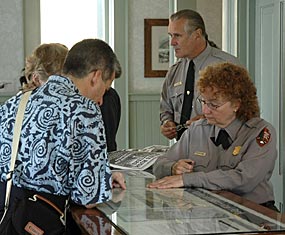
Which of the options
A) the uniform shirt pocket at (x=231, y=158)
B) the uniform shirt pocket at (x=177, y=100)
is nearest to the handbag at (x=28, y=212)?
the uniform shirt pocket at (x=231, y=158)

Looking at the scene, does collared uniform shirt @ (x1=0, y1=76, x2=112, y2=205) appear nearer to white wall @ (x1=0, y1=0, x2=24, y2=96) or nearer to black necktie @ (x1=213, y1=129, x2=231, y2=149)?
black necktie @ (x1=213, y1=129, x2=231, y2=149)

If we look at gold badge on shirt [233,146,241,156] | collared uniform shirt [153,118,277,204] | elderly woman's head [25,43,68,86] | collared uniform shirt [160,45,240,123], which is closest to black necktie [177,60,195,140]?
collared uniform shirt [160,45,240,123]

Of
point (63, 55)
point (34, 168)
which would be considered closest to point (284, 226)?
point (34, 168)

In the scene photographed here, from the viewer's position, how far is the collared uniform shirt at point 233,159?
130 inches

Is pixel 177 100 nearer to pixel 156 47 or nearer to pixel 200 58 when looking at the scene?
pixel 200 58

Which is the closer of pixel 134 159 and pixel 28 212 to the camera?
pixel 28 212

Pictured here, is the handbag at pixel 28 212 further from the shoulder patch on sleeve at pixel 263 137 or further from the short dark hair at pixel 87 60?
the shoulder patch on sleeve at pixel 263 137

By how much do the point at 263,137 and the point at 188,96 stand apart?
1.48 meters

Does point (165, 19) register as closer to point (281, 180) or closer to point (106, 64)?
point (281, 180)

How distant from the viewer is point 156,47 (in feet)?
25.2

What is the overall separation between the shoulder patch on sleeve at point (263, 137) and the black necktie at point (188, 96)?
1.39 meters

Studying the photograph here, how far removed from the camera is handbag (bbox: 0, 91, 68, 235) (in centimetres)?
252

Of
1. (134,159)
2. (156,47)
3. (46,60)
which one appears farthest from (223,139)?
(156,47)

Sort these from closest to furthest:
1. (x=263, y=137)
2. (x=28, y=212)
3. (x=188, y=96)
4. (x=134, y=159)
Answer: (x=28, y=212)
(x=263, y=137)
(x=134, y=159)
(x=188, y=96)
